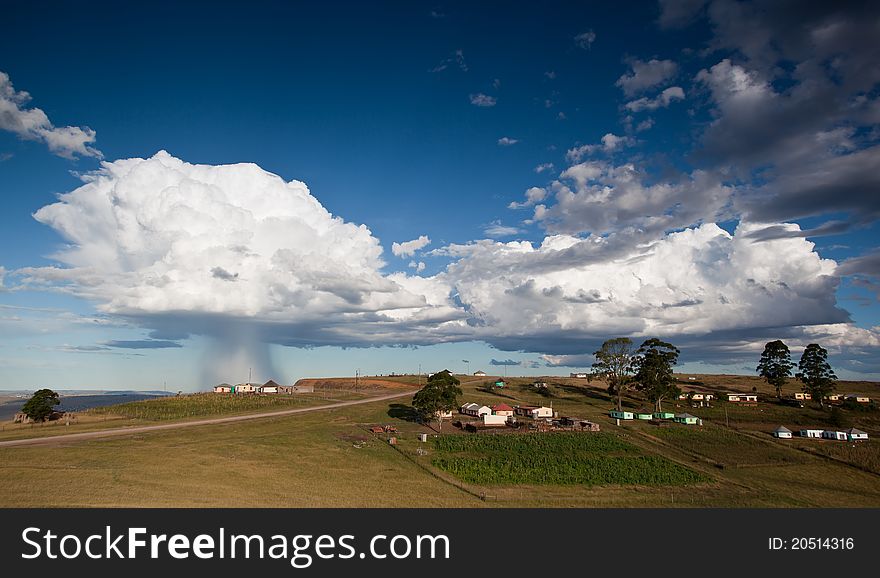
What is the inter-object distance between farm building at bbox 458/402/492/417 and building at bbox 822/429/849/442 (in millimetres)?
57685

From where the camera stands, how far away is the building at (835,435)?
84750 mm

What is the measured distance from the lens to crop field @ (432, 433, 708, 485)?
6047 cm

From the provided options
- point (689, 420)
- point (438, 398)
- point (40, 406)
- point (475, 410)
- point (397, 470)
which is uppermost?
point (40, 406)

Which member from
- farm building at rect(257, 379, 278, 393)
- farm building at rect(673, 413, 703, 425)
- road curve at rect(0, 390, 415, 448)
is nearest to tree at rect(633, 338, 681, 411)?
farm building at rect(673, 413, 703, 425)

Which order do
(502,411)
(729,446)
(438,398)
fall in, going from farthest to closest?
(502,411) → (438,398) → (729,446)

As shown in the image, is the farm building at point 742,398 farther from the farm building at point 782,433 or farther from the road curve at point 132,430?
the road curve at point 132,430

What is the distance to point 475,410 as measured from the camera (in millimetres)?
107312

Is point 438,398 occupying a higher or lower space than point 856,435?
higher

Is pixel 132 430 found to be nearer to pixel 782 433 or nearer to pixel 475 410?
pixel 475 410

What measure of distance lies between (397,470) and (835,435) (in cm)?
7580

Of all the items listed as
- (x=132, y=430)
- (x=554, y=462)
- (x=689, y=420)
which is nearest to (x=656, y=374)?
(x=689, y=420)

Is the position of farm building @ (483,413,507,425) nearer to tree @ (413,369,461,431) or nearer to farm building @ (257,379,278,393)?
tree @ (413,369,461,431)
